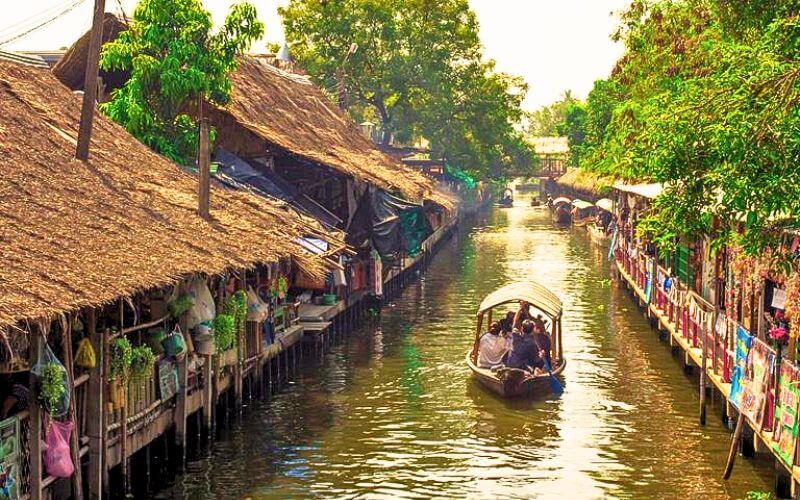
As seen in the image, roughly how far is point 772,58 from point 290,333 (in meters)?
12.5

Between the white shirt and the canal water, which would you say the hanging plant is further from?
the white shirt

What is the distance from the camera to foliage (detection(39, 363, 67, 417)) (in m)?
11.5

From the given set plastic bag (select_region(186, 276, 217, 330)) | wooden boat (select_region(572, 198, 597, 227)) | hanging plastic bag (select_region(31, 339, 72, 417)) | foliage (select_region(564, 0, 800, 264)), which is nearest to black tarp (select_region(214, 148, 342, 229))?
plastic bag (select_region(186, 276, 217, 330))

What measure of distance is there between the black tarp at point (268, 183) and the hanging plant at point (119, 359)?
10946mm

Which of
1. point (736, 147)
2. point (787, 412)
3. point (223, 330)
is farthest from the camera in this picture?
point (223, 330)

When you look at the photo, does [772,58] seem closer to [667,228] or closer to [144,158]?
[667,228]

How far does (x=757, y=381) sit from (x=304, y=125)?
19827 millimetres

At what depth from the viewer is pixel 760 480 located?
15.2m

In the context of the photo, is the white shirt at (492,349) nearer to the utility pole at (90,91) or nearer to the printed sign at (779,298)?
the printed sign at (779,298)

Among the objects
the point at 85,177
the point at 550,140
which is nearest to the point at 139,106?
the point at 85,177

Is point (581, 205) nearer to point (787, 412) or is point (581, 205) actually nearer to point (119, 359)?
point (787, 412)

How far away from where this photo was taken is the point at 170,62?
77.5 ft

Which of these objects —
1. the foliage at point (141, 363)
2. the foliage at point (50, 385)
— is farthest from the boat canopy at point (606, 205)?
the foliage at point (50, 385)

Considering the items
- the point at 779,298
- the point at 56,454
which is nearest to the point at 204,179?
the point at 56,454
